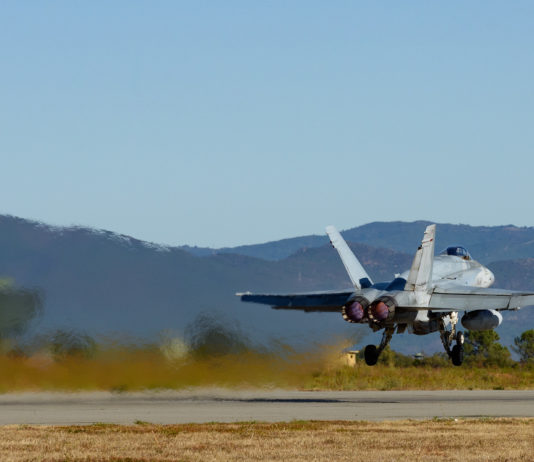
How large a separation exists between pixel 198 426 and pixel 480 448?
9.46 meters

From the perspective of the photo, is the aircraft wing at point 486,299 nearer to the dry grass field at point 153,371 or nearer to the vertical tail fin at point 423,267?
the vertical tail fin at point 423,267

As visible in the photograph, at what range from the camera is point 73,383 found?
46.8m

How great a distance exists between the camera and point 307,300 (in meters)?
48.0

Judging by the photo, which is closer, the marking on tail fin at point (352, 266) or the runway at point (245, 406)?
the runway at point (245, 406)

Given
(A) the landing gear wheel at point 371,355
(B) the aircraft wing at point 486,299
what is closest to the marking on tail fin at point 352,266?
(A) the landing gear wheel at point 371,355

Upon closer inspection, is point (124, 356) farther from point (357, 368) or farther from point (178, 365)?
point (357, 368)

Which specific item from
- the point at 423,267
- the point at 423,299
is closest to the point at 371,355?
the point at 423,299

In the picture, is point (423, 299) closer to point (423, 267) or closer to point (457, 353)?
point (423, 267)

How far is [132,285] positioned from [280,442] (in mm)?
20474

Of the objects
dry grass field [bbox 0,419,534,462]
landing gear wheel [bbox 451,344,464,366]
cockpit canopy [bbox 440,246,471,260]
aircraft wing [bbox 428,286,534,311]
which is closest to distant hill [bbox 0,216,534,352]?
landing gear wheel [bbox 451,344,464,366]

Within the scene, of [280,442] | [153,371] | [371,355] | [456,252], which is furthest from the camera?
[456,252]

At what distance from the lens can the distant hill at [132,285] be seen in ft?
156

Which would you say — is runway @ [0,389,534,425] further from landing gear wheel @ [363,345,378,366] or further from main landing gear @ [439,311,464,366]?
main landing gear @ [439,311,464,366]

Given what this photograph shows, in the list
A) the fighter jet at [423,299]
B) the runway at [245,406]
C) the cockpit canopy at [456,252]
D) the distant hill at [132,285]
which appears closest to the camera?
the runway at [245,406]
